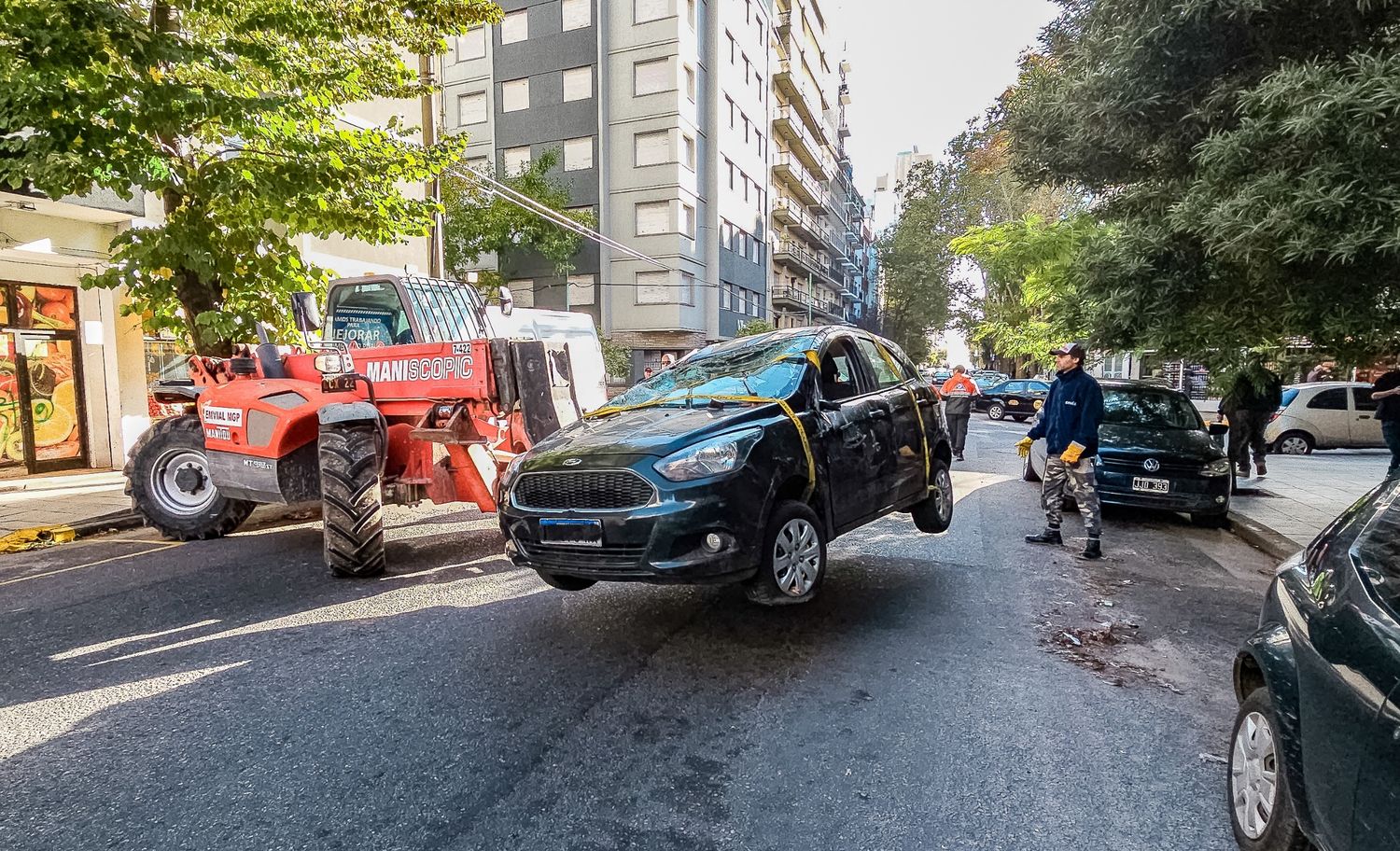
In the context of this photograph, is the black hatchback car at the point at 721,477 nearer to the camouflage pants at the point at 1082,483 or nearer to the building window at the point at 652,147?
the camouflage pants at the point at 1082,483

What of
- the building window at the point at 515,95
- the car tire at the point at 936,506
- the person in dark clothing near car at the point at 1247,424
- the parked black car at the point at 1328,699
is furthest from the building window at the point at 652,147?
the parked black car at the point at 1328,699

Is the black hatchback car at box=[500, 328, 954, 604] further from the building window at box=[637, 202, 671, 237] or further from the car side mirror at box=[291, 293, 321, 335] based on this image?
the building window at box=[637, 202, 671, 237]

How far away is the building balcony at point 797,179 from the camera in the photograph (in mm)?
43344

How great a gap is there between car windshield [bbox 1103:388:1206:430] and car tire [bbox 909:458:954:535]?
11.7 feet

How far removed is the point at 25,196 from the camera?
32.2 feet

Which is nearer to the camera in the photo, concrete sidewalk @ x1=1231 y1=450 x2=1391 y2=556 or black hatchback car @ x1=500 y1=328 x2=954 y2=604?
black hatchback car @ x1=500 y1=328 x2=954 y2=604

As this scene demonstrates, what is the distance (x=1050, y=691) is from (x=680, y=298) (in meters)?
28.7

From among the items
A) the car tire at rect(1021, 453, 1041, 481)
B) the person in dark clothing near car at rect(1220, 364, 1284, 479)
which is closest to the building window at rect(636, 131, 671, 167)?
the car tire at rect(1021, 453, 1041, 481)

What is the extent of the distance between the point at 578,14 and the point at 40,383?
26.2 meters

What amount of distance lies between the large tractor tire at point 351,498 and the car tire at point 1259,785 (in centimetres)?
528

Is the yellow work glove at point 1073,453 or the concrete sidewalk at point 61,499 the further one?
the concrete sidewalk at point 61,499

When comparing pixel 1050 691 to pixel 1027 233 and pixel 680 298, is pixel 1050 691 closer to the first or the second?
pixel 1027 233

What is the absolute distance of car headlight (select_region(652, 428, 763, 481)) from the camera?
3.99 m

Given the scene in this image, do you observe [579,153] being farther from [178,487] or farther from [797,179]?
[178,487]
